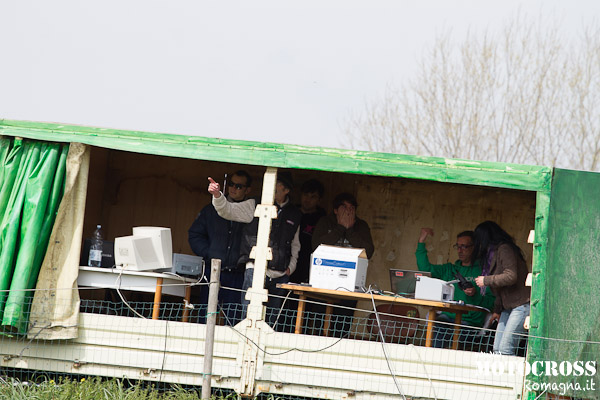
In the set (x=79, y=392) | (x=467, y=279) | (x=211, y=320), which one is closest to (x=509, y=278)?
(x=467, y=279)

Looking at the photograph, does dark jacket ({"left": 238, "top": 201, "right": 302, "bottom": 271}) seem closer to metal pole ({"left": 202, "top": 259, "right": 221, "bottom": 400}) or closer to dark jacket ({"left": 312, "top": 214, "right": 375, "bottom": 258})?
dark jacket ({"left": 312, "top": 214, "right": 375, "bottom": 258})

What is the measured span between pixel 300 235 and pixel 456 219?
7.22 ft

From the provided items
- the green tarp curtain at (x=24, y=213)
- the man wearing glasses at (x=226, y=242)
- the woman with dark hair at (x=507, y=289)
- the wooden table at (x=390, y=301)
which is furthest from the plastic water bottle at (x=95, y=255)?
the woman with dark hair at (x=507, y=289)

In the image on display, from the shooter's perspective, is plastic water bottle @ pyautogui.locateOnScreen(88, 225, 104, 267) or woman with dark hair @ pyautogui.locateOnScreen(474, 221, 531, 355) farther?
plastic water bottle @ pyautogui.locateOnScreen(88, 225, 104, 267)

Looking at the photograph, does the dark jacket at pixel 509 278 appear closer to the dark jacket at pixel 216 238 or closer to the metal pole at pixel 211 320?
the metal pole at pixel 211 320

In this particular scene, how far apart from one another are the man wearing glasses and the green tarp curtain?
153cm

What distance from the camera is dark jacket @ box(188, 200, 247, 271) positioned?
7656 mm

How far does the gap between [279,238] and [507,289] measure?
219cm

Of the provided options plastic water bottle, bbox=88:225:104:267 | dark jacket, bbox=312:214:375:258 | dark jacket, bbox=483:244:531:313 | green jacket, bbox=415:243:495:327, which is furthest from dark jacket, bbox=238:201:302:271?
dark jacket, bbox=483:244:531:313

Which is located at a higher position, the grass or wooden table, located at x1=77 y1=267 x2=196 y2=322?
wooden table, located at x1=77 y1=267 x2=196 y2=322

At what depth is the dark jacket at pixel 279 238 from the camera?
7.32 meters

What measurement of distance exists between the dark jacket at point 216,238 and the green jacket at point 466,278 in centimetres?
194

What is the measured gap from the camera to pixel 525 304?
263 inches

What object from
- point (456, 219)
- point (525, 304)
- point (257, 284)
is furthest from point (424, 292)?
point (456, 219)
